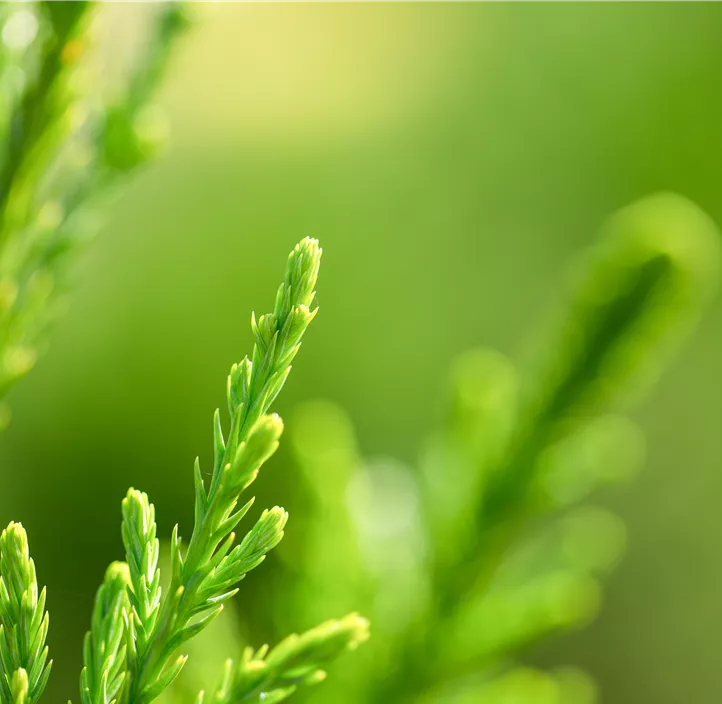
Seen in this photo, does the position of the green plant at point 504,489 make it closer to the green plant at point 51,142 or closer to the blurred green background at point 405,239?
the green plant at point 51,142

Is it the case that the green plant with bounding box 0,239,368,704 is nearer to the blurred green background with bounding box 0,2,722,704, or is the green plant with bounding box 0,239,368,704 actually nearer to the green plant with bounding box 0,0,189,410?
the green plant with bounding box 0,0,189,410

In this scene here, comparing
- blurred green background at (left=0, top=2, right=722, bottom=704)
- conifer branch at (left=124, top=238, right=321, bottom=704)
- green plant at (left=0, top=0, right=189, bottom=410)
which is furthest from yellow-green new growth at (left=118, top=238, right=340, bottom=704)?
blurred green background at (left=0, top=2, right=722, bottom=704)

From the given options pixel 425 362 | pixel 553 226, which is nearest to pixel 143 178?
pixel 425 362

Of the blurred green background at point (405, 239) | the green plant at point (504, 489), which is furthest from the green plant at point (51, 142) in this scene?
the blurred green background at point (405, 239)

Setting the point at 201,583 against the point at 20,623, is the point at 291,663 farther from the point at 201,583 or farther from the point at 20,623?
the point at 20,623

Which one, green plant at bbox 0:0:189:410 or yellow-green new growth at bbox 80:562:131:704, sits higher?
green plant at bbox 0:0:189:410

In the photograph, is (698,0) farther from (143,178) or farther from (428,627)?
(428,627)
